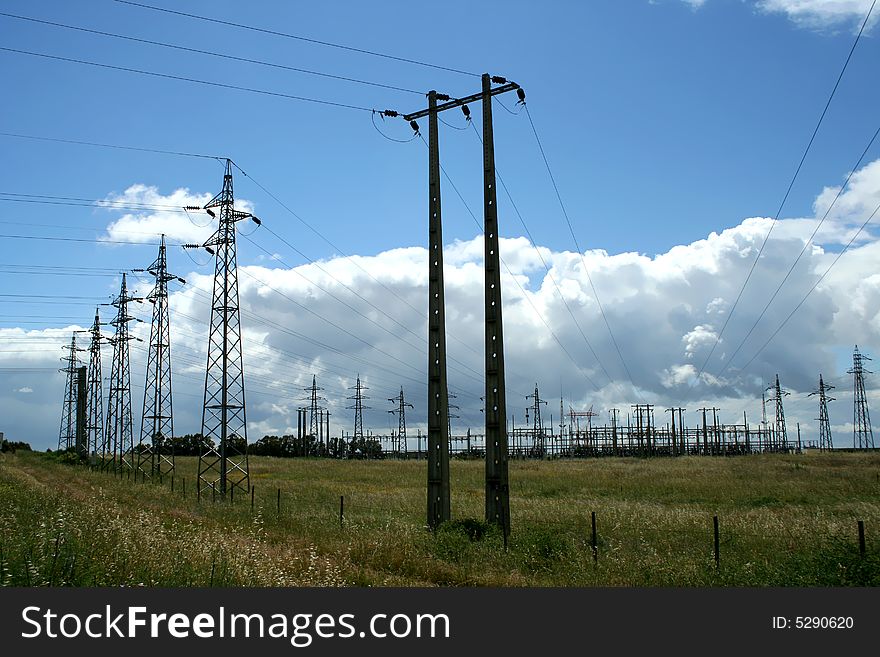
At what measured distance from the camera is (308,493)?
37.9m

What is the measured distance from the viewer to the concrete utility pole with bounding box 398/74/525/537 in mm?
18781

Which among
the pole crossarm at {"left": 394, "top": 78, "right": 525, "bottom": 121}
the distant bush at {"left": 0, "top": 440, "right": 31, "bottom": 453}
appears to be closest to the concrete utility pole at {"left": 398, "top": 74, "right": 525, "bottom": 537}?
the pole crossarm at {"left": 394, "top": 78, "right": 525, "bottom": 121}

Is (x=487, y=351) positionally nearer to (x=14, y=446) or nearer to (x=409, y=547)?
(x=409, y=547)

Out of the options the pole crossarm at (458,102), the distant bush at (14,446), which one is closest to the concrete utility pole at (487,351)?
the pole crossarm at (458,102)

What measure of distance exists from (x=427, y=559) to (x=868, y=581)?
320 inches

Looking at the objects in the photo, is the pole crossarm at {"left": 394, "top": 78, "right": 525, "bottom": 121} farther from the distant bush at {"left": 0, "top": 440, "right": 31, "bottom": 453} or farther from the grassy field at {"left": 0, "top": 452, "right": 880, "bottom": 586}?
the distant bush at {"left": 0, "top": 440, "right": 31, "bottom": 453}

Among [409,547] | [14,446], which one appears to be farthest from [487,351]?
[14,446]

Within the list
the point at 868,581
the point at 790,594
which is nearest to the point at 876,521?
the point at 868,581

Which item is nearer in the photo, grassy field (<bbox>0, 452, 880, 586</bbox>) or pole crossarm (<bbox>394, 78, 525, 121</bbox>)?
grassy field (<bbox>0, 452, 880, 586</bbox>)

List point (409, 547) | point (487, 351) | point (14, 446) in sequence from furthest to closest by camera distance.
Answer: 1. point (14, 446)
2. point (487, 351)
3. point (409, 547)

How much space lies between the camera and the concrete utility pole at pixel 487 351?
739 inches

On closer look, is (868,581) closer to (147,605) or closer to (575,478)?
(147,605)

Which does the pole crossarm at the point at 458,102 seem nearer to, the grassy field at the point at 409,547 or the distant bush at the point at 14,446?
the grassy field at the point at 409,547

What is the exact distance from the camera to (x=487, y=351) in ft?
63.2
